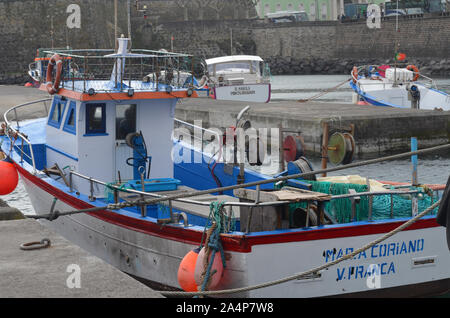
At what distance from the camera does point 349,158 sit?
28.8 feet

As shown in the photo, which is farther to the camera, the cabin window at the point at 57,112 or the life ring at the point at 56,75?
the cabin window at the point at 57,112

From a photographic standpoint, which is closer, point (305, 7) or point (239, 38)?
point (239, 38)

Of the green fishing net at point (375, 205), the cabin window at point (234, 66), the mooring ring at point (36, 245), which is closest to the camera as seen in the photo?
the mooring ring at point (36, 245)

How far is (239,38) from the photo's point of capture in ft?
212

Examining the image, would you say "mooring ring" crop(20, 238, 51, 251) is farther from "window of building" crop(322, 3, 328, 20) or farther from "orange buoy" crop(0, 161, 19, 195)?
"window of building" crop(322, 3, 328, 20)

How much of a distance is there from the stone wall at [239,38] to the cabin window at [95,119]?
38430mm

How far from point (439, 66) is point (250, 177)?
1892 inches

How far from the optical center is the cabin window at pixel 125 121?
9.52m

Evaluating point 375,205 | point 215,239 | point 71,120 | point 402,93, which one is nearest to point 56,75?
point 71,120

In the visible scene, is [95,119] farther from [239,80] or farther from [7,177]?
[239,80]

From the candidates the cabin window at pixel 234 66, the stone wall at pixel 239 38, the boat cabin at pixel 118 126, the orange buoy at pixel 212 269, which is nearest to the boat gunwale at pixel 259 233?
the orange buoy at pixel 212 269

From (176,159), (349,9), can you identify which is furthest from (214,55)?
(176,159)

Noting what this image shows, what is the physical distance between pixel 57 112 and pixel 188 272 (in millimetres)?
4378

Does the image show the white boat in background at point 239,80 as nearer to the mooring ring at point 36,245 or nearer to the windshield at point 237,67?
the windshield at point 237,67
